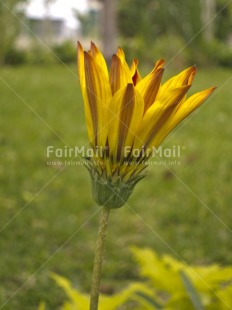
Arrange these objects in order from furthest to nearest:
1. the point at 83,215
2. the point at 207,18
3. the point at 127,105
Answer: the point at 207,18 < the point at 83,215 < the point at 127,105

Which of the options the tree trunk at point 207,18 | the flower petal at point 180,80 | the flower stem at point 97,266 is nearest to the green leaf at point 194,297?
the flower stem at point 97,266

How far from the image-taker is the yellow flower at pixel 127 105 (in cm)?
58

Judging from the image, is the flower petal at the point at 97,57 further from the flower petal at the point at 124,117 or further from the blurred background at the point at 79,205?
the blurred background at the point at 79,205

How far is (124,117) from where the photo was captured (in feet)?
1.94

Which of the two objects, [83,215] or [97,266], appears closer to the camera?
[97,266]

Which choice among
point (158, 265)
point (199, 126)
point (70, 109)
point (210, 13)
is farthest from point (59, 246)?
point (210, 13)

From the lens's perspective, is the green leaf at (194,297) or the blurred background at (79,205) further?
the blurred background at (79,205)

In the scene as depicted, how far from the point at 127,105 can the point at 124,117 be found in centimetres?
2

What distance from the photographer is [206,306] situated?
1.02m

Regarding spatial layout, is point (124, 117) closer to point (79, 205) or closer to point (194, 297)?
point (194, 297)

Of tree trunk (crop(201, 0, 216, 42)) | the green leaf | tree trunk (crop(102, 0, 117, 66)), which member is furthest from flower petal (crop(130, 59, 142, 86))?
tree trunk (crop(201, 0, 216, 42))

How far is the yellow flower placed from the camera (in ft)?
1.90

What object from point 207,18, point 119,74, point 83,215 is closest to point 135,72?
point 119,74

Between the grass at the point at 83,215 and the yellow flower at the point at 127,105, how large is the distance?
0.64 meters
